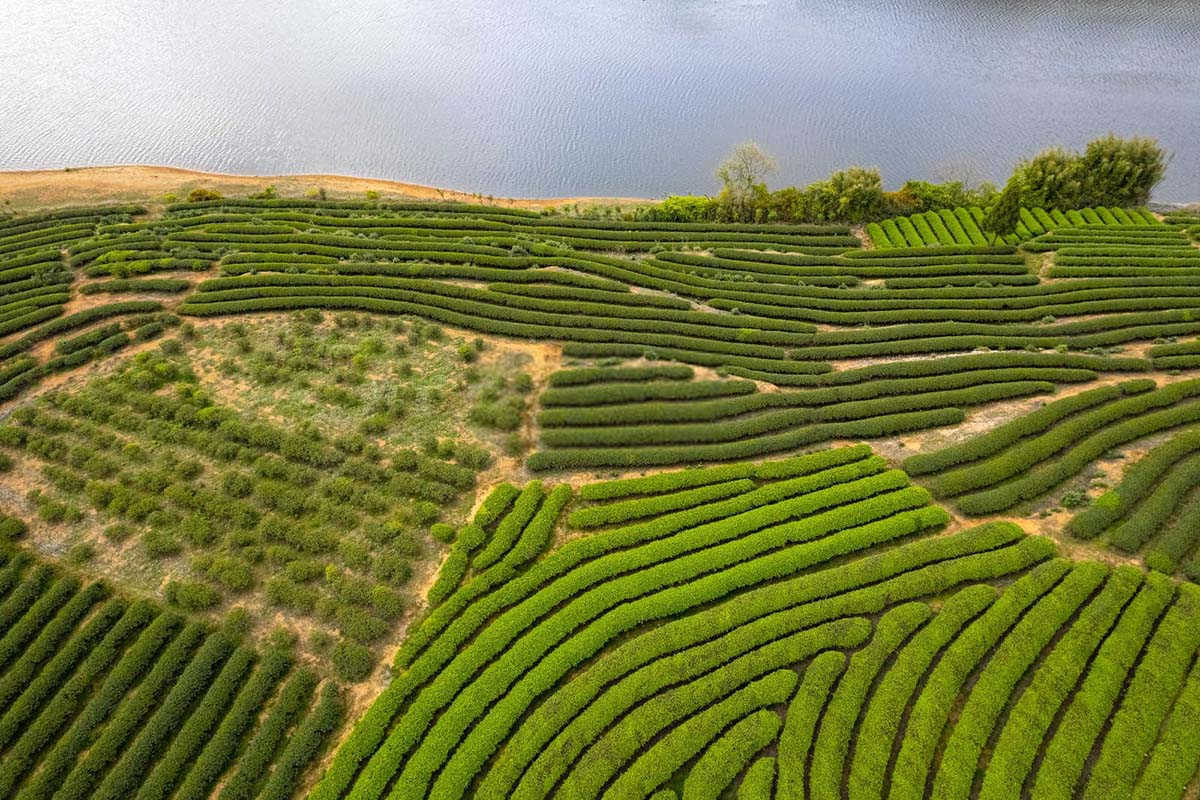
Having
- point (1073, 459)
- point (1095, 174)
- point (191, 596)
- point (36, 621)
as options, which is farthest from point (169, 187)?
point (1095, 174)

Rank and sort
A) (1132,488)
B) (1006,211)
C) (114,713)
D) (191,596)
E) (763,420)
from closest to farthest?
(114,713)
(191,596)
(1132,488)
(763,420)
(1006,211)

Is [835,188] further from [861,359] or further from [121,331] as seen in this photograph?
[121,331]

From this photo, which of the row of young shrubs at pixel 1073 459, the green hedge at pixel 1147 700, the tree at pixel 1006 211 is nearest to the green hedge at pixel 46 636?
the green hedge at pixel 1147 700

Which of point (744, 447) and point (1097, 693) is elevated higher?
point (744, 447)

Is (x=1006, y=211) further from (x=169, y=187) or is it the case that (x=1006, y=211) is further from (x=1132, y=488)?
(x=169, y=187)

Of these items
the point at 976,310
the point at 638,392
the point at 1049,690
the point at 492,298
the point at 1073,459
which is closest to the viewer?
the point at 1049,690

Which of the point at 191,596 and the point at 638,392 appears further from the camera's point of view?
the point at 638,392

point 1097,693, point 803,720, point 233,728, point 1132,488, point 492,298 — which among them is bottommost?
point 233,728

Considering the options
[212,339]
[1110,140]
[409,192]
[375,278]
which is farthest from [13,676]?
[1110,140]
